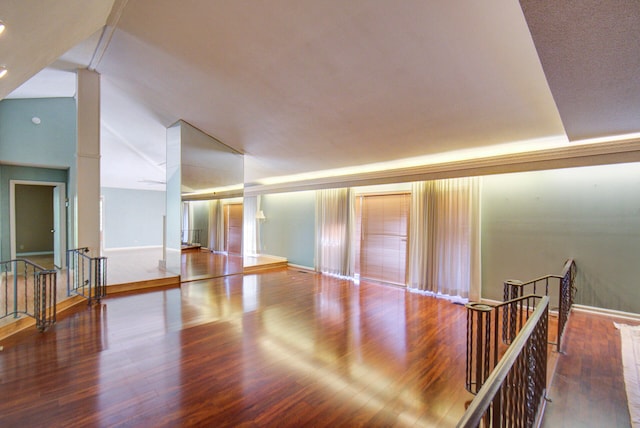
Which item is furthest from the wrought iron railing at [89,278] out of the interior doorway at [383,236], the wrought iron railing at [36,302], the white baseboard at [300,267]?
the interior doorway at [383,236]

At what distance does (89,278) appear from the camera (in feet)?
15.5

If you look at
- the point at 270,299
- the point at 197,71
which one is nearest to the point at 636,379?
the point at 270,299

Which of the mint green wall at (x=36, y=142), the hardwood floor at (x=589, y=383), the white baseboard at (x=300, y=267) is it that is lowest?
the white baseboard at (x=300, y=267)

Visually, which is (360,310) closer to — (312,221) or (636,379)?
(636,379)

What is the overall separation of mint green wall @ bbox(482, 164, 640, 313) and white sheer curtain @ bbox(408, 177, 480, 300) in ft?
0.71

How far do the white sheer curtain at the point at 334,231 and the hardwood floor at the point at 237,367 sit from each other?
257cm

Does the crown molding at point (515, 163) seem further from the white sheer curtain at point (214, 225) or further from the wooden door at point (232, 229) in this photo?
the wooden door at point (232, 229)

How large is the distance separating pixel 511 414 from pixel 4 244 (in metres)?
8.97

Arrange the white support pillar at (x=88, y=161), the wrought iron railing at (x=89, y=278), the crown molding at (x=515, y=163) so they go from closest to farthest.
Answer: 1. the crown molding at (x=515, y=163)
2. the wrought iron railing at (x=89, y=278)
3. the white support pillar at (x=88, y=161)

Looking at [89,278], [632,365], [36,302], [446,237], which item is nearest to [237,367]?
[36,302]

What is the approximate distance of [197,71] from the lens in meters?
4.34

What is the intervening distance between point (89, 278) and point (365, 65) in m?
5.45

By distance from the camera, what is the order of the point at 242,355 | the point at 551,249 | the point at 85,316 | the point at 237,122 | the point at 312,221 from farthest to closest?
1. the point at 312,221
2. the point at 237,122
3. the point at 551,249
4. the point at 85,316
5. the point at 242,355

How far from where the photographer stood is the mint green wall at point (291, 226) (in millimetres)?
8477
